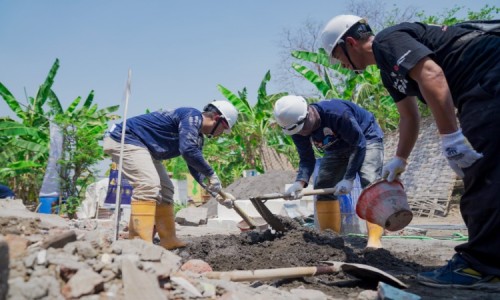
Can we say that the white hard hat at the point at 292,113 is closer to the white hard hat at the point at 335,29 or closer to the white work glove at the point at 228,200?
the white work glove at the point at 228,200

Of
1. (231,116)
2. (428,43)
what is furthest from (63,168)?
(428,43)

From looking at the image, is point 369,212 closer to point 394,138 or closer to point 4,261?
point 4,261

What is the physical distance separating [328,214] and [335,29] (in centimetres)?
262

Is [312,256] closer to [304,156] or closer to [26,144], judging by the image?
[304,156]

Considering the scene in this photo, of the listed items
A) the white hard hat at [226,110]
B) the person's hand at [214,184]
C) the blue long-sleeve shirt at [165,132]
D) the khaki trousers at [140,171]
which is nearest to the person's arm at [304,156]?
the white hard hat at [226,110]

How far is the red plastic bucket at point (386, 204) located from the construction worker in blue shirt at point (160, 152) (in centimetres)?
199

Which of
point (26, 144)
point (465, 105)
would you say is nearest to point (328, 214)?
point (465, 105)

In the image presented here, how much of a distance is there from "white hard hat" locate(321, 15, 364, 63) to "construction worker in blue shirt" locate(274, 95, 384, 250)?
4.40 ft

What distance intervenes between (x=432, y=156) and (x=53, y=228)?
1143 centimetres

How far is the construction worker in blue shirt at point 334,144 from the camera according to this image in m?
4.81

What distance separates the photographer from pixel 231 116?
5246mm

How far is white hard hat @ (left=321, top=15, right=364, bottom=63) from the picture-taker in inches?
135

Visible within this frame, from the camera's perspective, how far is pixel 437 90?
271 cm

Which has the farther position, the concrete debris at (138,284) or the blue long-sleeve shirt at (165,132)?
the blue long-sleeve shirt at (165,132)
